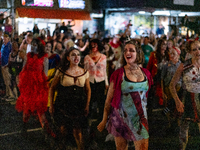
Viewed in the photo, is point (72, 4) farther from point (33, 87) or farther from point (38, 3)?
point (33, 87)

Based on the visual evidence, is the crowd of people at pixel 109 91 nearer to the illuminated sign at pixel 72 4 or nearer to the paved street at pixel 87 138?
the paved street at pixel 87 138

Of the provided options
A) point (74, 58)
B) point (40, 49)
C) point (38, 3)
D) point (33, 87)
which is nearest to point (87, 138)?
point (74, 58)

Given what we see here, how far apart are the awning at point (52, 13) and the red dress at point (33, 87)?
16.3 m

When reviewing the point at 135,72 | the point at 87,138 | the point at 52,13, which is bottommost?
the point at 87,138

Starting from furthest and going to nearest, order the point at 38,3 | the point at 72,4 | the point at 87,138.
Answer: the point at 72,4
the point at 38,3
the point at 87,138

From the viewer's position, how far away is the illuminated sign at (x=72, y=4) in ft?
77.4

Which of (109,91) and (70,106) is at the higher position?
(109,91)

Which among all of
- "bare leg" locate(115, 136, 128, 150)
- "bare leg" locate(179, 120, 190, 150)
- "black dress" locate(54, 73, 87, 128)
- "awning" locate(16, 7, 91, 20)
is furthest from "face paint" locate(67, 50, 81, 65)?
"awning" locate(16, 7, 91, 20)

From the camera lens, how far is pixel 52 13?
2314 cm

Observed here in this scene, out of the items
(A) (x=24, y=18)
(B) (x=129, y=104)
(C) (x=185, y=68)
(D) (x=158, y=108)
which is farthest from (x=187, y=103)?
(A) (x=24, y=18)

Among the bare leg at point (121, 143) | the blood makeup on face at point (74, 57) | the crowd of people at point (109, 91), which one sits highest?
the blood makeup on face at point (74, 57)

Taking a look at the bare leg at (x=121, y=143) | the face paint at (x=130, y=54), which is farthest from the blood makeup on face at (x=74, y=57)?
the bare leg at (x=121, y=143)

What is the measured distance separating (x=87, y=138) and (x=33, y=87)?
1539 millimetres

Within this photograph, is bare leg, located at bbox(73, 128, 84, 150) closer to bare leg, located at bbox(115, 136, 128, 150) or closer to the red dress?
bare leg, located at bbox(115, 136, 128, 150)
